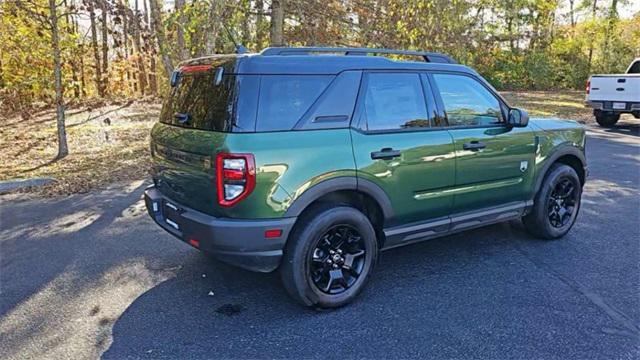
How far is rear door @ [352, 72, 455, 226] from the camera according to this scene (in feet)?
11.3

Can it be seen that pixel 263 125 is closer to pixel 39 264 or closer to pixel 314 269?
pixel 314 269

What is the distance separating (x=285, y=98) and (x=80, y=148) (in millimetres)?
8058

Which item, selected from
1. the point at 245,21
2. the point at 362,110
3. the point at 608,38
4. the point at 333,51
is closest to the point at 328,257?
the point at 362,110

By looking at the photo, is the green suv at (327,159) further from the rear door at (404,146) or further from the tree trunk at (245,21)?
the tree trunk at (245,21)

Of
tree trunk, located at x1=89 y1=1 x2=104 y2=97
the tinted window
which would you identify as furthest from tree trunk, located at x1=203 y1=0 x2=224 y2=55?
the tinted window

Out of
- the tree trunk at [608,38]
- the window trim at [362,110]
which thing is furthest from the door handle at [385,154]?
the tree trunk at [608,38]

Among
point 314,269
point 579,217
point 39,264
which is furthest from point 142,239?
point 579,217

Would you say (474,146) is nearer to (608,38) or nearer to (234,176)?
(234,176)

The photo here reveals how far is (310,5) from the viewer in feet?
31.0

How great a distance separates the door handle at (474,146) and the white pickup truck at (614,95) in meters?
9.65

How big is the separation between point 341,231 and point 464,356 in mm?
1164

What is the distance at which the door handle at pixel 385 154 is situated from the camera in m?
3.42

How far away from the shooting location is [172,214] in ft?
11.5

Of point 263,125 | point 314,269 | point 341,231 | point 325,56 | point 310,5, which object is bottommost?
point 314,269
